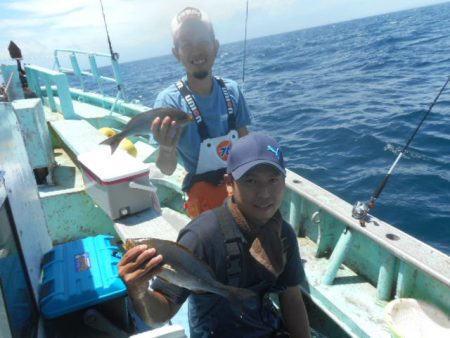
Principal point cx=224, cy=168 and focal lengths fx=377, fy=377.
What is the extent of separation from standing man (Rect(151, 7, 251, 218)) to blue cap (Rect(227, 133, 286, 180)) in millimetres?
681

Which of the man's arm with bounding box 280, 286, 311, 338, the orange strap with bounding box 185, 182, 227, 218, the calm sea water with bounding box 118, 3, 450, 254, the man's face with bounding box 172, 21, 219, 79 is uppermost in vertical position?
the man's face with bounding box 172, 21, 219, 79

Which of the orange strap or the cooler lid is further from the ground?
the cooler lid

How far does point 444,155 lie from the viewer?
7199 mm

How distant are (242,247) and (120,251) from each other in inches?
67.2

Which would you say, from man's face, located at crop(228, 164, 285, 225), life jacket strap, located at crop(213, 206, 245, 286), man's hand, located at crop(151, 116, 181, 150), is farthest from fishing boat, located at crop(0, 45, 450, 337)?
man's hand, located at crop(151, 116, 181, 150)

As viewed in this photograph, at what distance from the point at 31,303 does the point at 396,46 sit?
25448mm

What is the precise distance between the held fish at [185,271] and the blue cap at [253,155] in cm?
52

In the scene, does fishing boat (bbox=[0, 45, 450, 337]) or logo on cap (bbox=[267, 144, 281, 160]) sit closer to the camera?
logo on cap (bbox=[267, 144, 281, 160])

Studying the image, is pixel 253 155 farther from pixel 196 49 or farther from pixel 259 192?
pixel 196 49

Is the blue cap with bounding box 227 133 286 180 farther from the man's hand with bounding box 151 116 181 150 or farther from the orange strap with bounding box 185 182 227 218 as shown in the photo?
the orange strap with bounding box 185 182 227 218

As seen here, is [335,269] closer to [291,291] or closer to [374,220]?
[374,220]

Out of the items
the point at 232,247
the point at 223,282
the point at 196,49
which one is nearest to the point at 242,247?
the point at 232,247

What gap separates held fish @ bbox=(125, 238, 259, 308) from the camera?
65.4 inches

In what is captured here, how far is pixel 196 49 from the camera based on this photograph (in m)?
2.68
